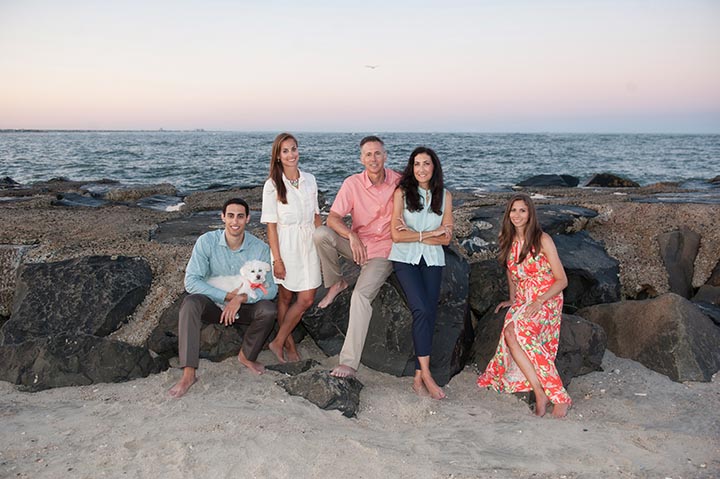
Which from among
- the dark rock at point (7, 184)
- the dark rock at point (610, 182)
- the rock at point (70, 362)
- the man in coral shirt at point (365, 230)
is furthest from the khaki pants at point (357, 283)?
the dark rock at point (7, 184)

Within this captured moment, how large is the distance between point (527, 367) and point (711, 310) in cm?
295

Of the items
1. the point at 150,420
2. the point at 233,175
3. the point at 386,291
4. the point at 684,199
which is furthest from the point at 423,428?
the point at 233,175

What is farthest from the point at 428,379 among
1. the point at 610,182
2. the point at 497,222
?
the point at 610,182

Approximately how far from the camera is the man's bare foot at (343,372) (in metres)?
4.45

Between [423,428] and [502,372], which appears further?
[502,372]

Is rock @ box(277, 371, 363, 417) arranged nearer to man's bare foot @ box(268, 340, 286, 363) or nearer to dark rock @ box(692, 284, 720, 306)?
man's bare foot @ box(268, 340, 286, 363)

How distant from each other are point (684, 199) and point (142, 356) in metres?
8.46

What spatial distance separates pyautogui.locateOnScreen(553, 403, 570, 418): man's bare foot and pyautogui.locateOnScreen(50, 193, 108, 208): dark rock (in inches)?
366

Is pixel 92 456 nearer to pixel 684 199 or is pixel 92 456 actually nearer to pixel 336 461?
pixel 336 461

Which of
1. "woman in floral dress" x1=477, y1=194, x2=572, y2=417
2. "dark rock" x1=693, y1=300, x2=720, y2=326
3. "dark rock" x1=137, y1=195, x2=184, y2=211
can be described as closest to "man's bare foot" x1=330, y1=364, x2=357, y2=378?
"woman in floral dress" x1=477, y1=194, x2=572, y2=417

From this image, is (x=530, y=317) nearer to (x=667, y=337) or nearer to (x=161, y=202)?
(x=667, y=337)

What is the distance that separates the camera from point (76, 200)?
11430 millimetres

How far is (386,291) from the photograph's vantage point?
17.0 feet

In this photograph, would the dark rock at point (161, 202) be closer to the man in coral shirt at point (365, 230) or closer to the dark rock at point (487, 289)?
the man in coral shirt at point (365, 230)
